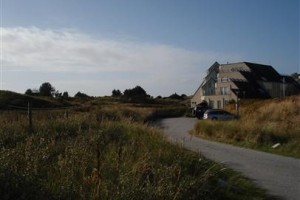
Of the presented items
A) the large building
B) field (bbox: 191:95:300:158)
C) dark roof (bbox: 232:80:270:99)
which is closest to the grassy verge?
field (bbox: 191:95:300:158)

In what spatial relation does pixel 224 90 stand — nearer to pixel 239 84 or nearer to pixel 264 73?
pixel 239 84

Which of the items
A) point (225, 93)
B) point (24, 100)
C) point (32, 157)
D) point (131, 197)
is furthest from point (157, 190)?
point (225, 93)

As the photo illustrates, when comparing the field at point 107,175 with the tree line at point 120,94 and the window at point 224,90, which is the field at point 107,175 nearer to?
the window at point 224,90

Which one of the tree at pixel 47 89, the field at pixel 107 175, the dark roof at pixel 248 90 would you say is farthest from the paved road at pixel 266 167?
the tree at pixel 47 89

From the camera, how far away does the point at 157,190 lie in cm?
728

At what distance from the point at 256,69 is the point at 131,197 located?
85185 millimetres

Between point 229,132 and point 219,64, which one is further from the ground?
point 219,64

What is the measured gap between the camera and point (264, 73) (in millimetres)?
89562

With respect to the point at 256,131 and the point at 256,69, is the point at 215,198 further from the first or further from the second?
the point at 256,69

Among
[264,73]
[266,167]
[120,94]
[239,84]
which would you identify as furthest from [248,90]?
[266,167]

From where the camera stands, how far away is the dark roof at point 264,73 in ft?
285

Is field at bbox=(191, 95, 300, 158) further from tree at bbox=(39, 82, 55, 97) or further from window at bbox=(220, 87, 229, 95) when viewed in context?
tree at bbox=(39, 82, 55, 97)

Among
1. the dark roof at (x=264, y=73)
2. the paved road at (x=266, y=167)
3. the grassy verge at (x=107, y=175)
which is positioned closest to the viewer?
the grassy verge at (x=107, y=175)

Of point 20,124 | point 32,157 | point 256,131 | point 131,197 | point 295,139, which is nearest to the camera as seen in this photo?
point 131,197
